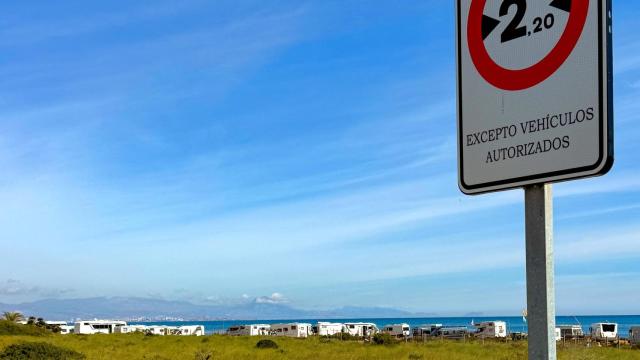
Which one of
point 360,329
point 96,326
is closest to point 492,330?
point 360,329

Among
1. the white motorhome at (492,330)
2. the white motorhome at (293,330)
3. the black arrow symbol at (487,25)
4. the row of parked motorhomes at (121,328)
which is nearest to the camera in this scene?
the black arrow symbol at (487,25)

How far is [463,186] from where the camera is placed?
2211 mm

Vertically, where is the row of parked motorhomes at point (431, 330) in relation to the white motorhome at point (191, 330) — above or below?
above

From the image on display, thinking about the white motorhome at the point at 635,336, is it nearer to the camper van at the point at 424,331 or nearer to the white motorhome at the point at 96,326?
the camper van at the point at 424,331

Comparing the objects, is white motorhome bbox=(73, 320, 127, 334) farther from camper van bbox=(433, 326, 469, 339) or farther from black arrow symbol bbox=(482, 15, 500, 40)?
black arrow symbol bbox=(482, 15, 500, 40)

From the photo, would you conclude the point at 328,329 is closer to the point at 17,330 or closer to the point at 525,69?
the point at 17,330

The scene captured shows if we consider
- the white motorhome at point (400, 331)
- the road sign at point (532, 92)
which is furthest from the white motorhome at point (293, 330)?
the road sign at point (532, 92)

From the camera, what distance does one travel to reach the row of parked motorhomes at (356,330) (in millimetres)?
48250

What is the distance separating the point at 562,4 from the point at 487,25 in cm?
26

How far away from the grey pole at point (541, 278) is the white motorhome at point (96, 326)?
61.1m

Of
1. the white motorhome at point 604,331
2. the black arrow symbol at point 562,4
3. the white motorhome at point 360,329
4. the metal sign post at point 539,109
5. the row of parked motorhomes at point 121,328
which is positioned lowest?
the row of parked motorhomes at point 121,328

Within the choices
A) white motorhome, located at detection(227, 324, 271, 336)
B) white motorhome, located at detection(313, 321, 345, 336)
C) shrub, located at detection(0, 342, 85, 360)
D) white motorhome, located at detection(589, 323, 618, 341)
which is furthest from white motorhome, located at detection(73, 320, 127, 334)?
shrub, located at detection(0, 342, 85, 360)

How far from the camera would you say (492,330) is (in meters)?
50.7

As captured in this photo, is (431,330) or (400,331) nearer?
(431,330)
